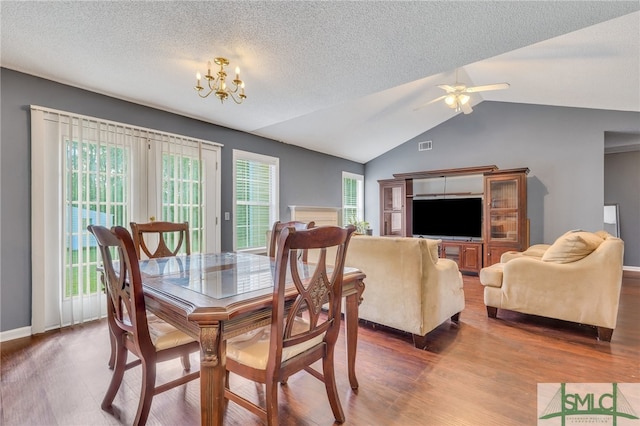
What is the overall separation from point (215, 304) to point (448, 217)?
532 cm

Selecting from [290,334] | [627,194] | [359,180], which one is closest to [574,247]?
[290,334]

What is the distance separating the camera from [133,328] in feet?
4.66

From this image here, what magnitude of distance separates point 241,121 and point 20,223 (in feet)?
8.13

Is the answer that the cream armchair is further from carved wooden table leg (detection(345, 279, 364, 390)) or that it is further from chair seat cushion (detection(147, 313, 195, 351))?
chair seat cushion (detection(147, 313, 195, 351))

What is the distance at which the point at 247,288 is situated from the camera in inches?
55.5

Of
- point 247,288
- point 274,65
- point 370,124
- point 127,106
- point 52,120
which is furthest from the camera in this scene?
point 370,124

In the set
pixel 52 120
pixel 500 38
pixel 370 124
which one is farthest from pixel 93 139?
pixel 370 124

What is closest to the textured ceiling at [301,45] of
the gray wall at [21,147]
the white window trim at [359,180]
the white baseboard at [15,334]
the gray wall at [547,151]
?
the gray wall at [21,147]

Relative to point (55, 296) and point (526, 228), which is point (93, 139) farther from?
point (526, 228)

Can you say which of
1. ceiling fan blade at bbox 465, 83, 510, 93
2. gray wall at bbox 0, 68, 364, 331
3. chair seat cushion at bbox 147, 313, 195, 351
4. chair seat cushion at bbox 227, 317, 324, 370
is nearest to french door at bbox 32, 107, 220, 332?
gray wall at bbox 0, 68, 364, 331

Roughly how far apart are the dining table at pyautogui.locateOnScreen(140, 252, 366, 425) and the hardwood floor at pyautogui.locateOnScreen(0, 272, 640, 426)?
0.99 feet

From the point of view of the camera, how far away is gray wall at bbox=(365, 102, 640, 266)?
4.67 m

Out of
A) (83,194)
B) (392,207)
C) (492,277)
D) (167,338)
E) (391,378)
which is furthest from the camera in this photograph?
(392,207)

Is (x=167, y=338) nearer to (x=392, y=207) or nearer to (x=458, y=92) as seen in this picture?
(x=458, y=92)
